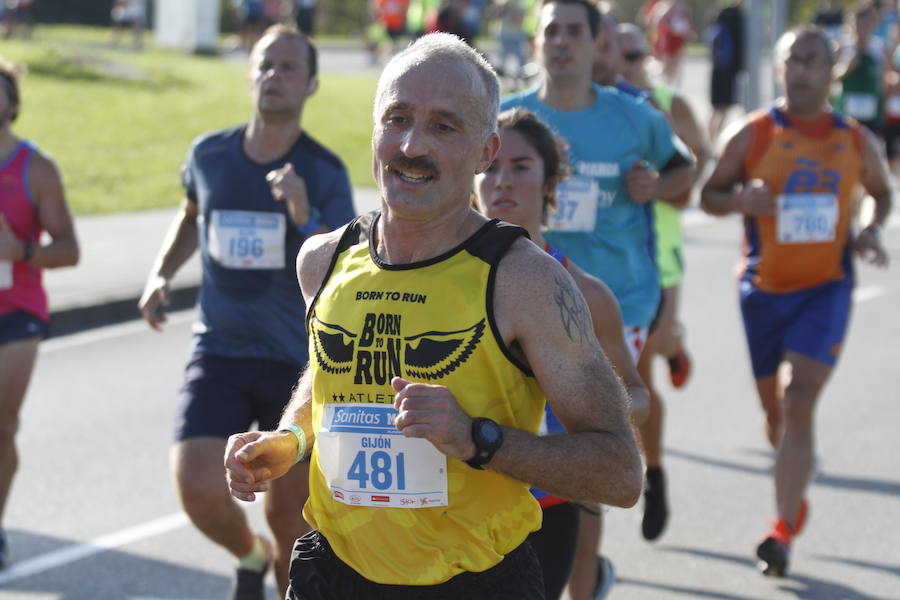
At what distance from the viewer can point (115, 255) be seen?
12766 millimetres

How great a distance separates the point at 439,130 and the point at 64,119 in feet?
59.1

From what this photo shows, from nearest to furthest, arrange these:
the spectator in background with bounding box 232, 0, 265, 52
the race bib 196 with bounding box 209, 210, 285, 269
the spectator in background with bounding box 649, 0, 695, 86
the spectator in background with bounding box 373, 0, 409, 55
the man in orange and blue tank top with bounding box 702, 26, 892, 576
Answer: the race bib 196 with bounding box 209, 210, 285, 269 → the man in orange and blue tank top with bounding box 702, 26, 892, 576 → the spectator in background with bounding box 649, 0, 695, 86 → the spectator in background with bounding box 373, 0, 409, 55 → the spectator in background with bounding box 232, 0, 265, 52

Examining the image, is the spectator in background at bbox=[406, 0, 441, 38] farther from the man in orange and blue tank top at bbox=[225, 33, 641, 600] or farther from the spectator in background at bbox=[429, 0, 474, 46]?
the man in orange and blue tank top at bbox=[225, 33, 641, 600]

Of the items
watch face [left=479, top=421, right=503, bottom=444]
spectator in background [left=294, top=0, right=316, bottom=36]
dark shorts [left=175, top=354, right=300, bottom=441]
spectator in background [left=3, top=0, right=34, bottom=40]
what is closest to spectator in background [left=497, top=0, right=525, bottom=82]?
spectator in background [left=294, top=0, right=316, bottom=36]

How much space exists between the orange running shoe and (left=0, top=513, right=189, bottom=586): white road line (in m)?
2.64

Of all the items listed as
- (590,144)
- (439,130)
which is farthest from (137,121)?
(439,130)

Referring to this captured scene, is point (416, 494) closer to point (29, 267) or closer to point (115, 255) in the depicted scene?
point (29, 267)

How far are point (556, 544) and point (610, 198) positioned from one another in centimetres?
194

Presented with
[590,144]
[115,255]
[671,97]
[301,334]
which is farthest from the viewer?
[115,255]

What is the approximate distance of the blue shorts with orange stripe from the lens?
636 centimetres

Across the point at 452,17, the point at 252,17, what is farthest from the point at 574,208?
the point at 252,17

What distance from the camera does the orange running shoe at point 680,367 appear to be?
7831 millimetres

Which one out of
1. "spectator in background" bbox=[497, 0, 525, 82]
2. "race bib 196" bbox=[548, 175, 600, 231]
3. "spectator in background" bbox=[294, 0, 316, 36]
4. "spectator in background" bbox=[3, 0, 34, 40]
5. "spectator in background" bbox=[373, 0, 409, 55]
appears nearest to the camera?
"race bib 196" bbox=[548, 175, 600, 231]

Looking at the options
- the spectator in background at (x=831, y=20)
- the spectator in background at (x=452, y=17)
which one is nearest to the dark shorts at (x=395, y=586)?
the spectator in background at (x=452, y=17)
